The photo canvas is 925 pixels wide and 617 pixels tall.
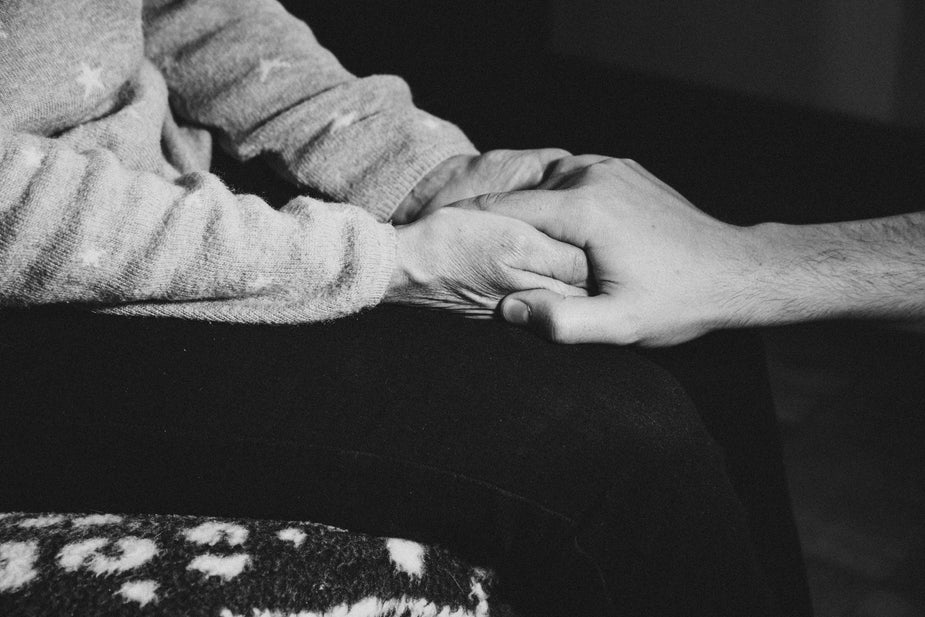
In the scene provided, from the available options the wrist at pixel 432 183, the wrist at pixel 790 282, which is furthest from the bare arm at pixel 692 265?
the wrist at pixel 432 183

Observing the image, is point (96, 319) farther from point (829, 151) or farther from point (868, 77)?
point (868, 77)

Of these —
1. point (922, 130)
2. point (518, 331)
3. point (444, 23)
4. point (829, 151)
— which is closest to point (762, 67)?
point (922, 130)

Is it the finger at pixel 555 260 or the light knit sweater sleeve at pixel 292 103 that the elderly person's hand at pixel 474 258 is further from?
the light knit sweater sleeve at pixel 292 103

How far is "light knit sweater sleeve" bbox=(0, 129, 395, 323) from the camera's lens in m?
0.53

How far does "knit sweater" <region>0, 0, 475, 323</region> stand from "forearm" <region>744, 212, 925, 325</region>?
32 centimetres

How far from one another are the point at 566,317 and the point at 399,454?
0.17 m

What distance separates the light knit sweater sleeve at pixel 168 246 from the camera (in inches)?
20.9

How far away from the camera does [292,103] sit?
0.86m

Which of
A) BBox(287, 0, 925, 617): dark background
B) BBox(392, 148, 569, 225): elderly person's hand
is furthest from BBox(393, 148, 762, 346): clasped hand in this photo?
BBox(287, 0, 925, 617): dark background

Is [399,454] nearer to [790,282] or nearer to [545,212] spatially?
[545,212]

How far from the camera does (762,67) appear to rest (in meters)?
2.26

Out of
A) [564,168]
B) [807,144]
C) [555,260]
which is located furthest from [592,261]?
[807,144]

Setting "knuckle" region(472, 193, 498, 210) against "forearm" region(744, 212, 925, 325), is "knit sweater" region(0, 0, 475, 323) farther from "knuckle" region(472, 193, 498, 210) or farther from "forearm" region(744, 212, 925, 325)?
"forearm" region(744, 212, 925, 325)

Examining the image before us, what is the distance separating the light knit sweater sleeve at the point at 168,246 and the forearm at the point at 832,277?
0.32 meters
